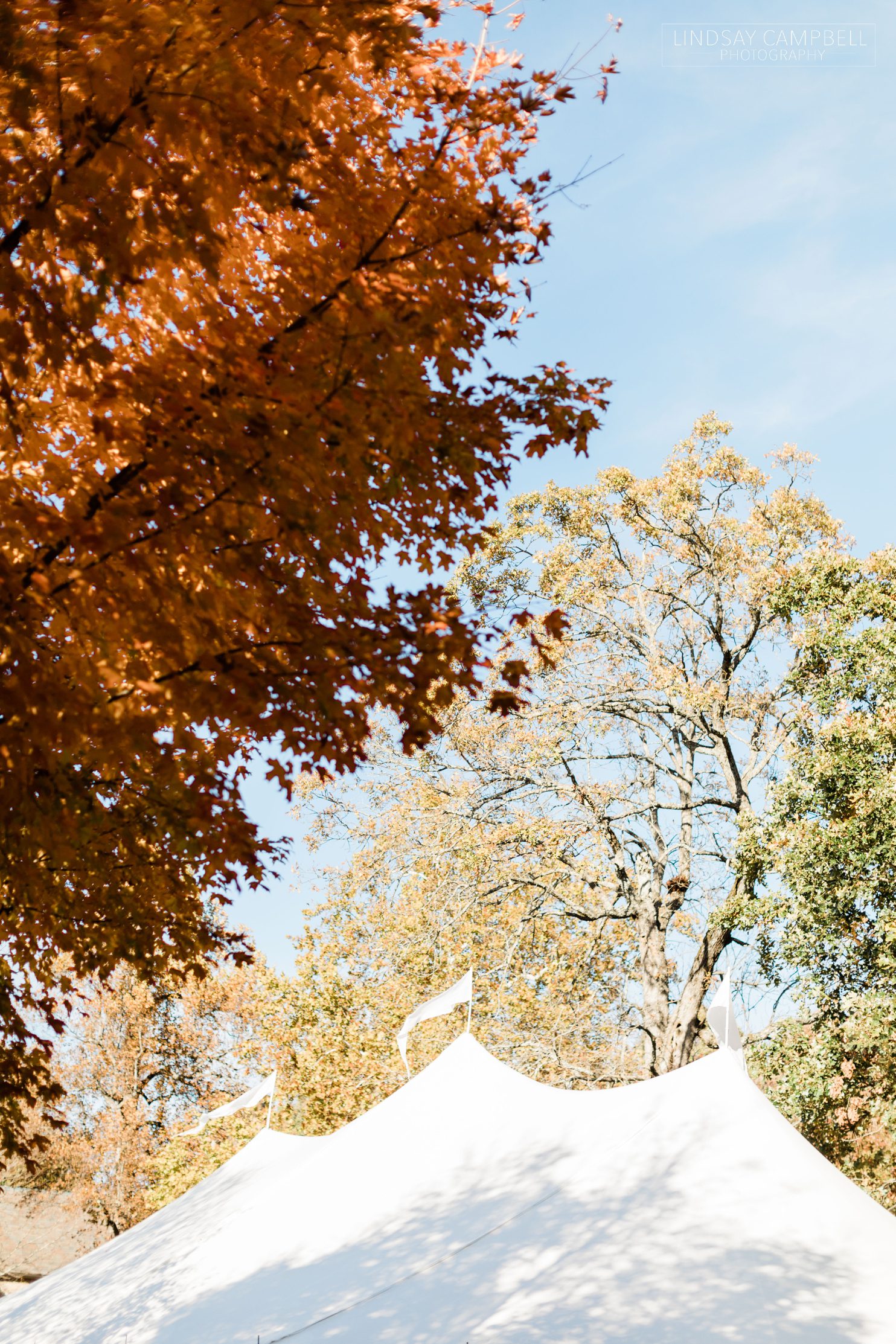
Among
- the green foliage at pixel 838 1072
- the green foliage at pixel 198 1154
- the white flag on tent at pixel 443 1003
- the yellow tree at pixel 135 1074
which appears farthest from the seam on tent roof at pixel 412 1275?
the yellow tree at pixel 135 1074

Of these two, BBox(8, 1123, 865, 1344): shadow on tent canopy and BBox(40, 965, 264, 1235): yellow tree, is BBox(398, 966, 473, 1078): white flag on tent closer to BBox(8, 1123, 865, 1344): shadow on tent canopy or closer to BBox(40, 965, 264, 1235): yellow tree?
BBox(8, 1123, 865, 1344): shadow on tent canopy

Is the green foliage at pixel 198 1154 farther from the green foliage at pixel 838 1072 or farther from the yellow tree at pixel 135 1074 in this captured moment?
the green foliage at pixel 838 1072

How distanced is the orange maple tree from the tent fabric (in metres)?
2.75

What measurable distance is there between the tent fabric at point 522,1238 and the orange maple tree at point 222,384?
2749 mm

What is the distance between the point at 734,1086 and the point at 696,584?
9002 millimetres

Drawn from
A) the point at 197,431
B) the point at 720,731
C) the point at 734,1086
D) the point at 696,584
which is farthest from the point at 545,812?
the point at 197,431

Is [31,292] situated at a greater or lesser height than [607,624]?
lesser

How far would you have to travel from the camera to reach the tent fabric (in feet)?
13.5

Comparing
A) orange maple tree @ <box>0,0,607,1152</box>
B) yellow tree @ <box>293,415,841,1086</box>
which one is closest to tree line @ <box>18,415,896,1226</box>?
yellow tree @ <box>293,415,841,1086</box>

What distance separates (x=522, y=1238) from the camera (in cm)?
491

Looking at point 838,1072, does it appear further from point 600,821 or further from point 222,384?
point 222,384

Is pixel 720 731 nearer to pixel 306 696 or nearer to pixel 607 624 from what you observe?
pixel 607 624

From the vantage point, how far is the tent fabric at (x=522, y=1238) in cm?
411

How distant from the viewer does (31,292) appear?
8.39 ft
